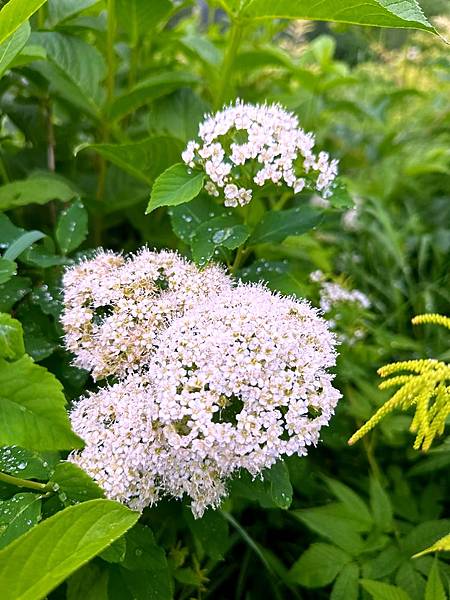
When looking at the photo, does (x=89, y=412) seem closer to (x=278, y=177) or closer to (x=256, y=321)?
(x=256, y=321)

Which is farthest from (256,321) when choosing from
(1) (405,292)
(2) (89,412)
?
(1) (405,292)

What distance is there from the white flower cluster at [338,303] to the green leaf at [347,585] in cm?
47

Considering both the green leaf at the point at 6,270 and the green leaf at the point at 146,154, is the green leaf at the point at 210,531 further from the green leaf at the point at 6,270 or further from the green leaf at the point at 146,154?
the green leaf at the point at 146,154

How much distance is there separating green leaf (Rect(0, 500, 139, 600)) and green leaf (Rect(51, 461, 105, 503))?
5.8 inches

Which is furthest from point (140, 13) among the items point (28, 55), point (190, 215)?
point (190, 215)

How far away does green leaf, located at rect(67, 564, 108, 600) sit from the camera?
82 cm

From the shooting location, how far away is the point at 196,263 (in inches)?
35.9

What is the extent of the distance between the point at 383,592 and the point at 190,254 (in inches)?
24.4

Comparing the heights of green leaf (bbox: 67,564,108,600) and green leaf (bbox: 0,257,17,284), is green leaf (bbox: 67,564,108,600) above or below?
below

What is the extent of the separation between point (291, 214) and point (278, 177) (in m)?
0.10

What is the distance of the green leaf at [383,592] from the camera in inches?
34.1

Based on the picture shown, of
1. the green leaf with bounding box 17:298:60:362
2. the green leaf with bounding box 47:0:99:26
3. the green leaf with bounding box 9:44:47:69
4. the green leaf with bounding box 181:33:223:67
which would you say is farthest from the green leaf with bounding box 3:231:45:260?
the green leaf with bounding box 181:33:223:67

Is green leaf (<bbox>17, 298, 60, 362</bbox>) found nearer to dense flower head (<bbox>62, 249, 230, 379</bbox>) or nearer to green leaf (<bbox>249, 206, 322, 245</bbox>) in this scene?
dense flower head (<bbox>62, 249, 230, 379</bbox>)

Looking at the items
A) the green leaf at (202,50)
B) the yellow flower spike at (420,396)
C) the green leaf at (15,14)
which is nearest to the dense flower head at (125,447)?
the yellow flower spike at (420,396)
